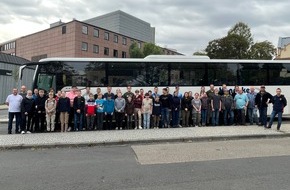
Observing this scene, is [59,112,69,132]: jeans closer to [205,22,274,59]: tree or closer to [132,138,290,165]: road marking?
[132,138,290,165]: road marking

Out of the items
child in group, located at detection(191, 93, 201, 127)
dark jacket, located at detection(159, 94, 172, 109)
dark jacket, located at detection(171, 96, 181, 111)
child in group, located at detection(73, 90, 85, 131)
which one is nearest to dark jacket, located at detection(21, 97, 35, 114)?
child in group, located at detection(73, 90, 85, 131)

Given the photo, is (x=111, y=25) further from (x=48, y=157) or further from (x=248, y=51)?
(x=48, y=157)

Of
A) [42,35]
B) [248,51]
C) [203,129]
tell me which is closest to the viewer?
[203,129]

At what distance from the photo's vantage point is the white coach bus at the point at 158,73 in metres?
13.8

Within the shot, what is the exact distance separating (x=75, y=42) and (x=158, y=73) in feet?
160

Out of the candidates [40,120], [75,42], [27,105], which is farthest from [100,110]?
[75,42]

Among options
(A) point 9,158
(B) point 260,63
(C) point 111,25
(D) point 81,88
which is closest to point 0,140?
(A) point 9,158

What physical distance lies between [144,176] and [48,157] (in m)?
3.18

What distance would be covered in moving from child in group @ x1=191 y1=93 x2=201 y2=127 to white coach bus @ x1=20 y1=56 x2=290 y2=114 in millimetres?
1579

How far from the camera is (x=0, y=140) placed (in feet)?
33.6

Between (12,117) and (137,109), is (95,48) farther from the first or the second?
(12,117)

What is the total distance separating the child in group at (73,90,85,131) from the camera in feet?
40.4

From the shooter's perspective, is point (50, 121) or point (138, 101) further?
point (138, 101)

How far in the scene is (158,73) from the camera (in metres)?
14.8
